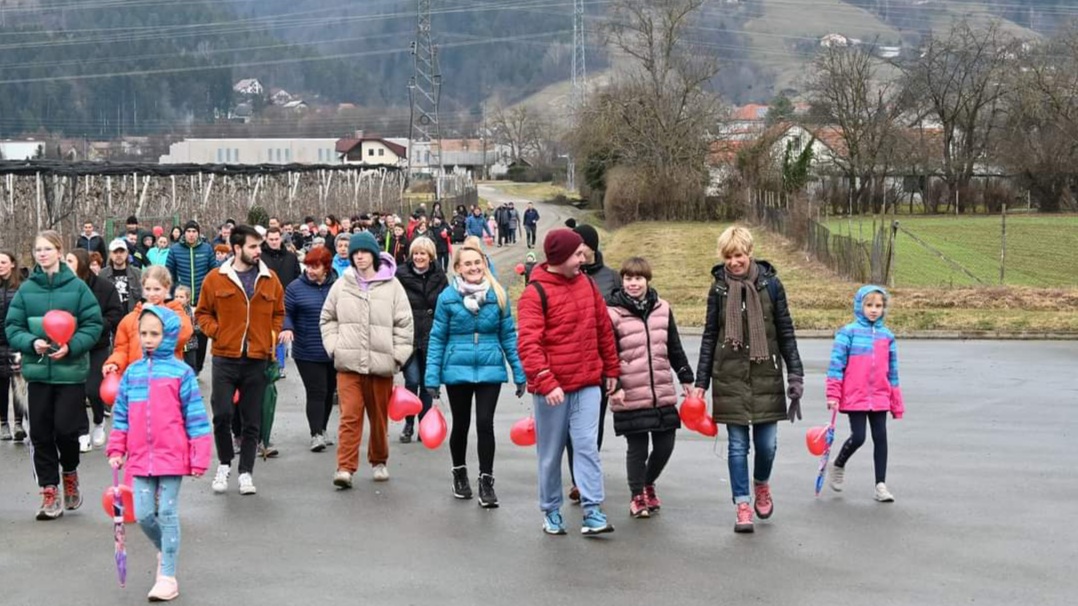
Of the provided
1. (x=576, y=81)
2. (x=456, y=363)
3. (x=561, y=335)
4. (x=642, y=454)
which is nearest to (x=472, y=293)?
(x=456, y=363)

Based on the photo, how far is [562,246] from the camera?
8625 millimetres

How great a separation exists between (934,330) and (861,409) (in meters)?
12.9

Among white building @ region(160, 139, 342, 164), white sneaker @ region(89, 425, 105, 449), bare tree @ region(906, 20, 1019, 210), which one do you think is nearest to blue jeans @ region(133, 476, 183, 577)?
white sneaker @ region(89, 425, 105, 449)

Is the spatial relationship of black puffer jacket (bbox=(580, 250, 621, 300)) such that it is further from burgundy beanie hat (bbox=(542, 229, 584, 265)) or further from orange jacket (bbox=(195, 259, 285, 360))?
orange jacket (bbox=(195, 259, 285, 360))

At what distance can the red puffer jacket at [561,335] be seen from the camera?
8.53 m

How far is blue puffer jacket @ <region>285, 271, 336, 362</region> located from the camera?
11648 mm

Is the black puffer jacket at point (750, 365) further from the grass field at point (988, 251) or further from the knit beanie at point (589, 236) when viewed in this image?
the grass field at point (988, 251)

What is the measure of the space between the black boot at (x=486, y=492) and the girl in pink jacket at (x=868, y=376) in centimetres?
246

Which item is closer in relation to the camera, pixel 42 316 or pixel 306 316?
pixel 42 316

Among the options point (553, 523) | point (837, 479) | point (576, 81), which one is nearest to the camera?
point (553, 523)

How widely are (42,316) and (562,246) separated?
3653 millimetres

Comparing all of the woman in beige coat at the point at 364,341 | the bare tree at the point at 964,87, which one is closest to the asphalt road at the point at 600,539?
the woman in beige coat at the point at 364,341

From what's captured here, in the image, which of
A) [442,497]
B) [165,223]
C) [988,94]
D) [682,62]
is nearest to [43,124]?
[682,62]

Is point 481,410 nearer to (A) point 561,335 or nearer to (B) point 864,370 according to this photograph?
(A) point 561,335
